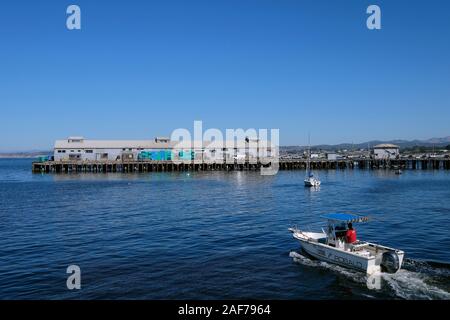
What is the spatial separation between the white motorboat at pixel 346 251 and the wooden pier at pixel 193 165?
284 ft

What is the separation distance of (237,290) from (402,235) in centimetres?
1702

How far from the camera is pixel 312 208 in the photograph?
45.4 metres

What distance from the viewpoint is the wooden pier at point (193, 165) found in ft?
366

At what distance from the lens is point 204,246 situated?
28328mm

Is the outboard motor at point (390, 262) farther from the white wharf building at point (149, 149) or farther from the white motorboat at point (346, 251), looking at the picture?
the white wharf building at point (149, 149)

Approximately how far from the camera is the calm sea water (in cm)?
1995

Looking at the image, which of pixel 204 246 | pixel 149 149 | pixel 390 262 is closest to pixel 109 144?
pixel 149 149

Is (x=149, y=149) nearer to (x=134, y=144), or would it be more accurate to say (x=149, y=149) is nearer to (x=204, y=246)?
(x=134, y=144)

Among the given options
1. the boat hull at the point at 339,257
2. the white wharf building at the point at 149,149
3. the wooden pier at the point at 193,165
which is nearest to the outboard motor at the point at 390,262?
the boat hull at the point at 339,257

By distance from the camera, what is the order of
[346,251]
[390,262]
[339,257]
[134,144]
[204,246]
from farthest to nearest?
[134,144] < [204,246] < [339,257] < [346,251] < [390,262]

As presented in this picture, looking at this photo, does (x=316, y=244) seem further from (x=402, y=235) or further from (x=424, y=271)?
(x=402, y=235)

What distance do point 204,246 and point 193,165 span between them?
86.8 meters
